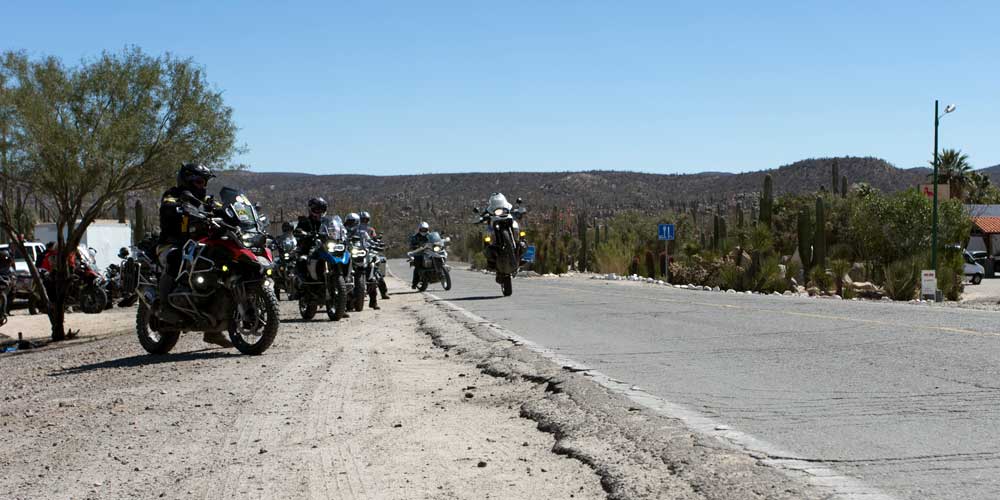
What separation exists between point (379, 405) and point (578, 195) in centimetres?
13807

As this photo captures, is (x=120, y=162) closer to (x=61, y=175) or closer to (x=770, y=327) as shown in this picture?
(x=61, y=175)

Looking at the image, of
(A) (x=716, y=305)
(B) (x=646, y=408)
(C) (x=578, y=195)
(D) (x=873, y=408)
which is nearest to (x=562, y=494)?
(B) (x=646, y=408)

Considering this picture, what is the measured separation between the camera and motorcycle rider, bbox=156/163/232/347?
1221cm

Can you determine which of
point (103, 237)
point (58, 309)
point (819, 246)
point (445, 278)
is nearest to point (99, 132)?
point (58, 309)

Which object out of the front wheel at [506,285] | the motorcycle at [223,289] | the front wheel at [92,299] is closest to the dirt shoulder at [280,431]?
the motorcycle at [223,289]

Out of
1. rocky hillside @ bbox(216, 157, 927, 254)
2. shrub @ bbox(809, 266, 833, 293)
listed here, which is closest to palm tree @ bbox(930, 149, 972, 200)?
rocky hillside @ bbox(216, 157, 927, 254)

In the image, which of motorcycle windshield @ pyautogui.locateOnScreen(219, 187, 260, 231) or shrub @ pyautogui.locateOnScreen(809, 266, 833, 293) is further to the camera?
shrub @ pyautogui.locateOnScreen(809, 266, 833, 293)

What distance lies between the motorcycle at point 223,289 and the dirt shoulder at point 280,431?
37cm

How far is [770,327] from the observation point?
583 inches

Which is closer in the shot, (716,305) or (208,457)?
(208,457)

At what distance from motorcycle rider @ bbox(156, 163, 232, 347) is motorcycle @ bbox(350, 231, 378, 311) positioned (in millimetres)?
6504

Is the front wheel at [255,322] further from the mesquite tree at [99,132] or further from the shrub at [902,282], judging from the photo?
the shrub at [902,282]

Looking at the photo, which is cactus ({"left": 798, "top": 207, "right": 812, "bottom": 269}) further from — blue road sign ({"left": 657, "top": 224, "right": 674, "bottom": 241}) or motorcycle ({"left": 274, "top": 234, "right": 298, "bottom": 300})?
motorcycle ({"left": 274, "top": 234, "right": 298, "bottom": 300})

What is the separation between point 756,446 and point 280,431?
3.24 metres
